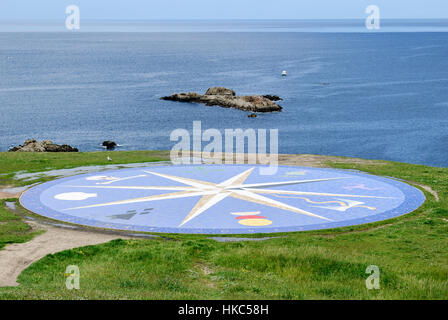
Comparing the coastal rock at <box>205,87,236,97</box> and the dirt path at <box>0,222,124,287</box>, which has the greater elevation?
the coastal rock at <box>205,87,236,97</box>

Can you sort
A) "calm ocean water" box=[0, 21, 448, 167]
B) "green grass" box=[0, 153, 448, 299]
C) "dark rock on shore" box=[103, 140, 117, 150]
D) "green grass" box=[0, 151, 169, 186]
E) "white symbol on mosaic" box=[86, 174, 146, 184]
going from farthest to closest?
"calm ocean water" box=[0, 21, 448, 167]
"dark rock on shore" box=[103, 140, 117, 150]
"green grass" box=[0, 151, 169, 186]
"white symbol on mosaic" box=[86, 174, 146, 184]
"green grass" box=[0, 153, 448, 299]

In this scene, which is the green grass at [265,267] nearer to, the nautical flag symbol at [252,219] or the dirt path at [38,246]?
the dirt path at [38,246]

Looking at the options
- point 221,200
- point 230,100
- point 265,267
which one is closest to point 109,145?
point 230,100

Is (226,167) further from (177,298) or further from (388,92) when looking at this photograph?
(388,92)

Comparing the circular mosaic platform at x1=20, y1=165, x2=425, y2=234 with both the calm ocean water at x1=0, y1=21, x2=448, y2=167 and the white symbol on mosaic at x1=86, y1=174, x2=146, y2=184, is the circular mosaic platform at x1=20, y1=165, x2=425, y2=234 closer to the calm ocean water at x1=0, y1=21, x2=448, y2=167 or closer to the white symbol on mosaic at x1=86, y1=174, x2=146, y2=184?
the white symbol on mosaic at x1=86, y1=174, x2=146, y2=184

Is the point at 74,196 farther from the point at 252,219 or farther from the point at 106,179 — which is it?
the point at 252,219

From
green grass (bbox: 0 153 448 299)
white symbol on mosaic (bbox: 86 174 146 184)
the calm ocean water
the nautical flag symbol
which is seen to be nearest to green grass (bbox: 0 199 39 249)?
green grass (bbox: 0 153 448 299)
